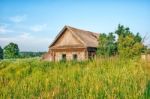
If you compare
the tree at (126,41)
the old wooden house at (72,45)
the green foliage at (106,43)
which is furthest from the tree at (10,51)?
the tree at (126,41)

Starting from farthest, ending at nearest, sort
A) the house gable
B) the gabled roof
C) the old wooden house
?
the house gable, the old wooden house, the gabled roof

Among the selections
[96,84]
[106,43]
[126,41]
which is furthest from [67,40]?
[96,84]

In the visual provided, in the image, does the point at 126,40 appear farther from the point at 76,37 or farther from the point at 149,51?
the point at 149,51

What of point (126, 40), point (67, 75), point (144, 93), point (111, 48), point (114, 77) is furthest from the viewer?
point (111, 48)

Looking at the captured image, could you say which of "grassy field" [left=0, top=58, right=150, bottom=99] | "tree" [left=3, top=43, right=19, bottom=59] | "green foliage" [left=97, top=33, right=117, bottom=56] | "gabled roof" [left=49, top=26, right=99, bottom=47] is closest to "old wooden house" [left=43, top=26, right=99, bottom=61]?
"gabled roof" [left=49, top=26, right=99, bottom=47]

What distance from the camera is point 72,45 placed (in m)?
25.3

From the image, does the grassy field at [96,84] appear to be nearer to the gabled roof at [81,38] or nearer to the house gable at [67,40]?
the gabled roof at [81,38]

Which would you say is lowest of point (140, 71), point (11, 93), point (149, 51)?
point (11, 93)

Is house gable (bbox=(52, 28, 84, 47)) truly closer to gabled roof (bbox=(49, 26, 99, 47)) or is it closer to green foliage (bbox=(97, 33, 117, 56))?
gabled roof (bbox=(49, 26, 99, 47))

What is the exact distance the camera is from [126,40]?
19.2 meters

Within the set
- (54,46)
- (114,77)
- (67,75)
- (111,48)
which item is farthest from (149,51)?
(54,46)

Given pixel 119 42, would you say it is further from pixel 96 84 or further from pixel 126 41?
pixel 96 84

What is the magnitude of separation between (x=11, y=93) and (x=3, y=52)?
67.8 meters

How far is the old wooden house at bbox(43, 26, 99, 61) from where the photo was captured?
24281 millimetres
